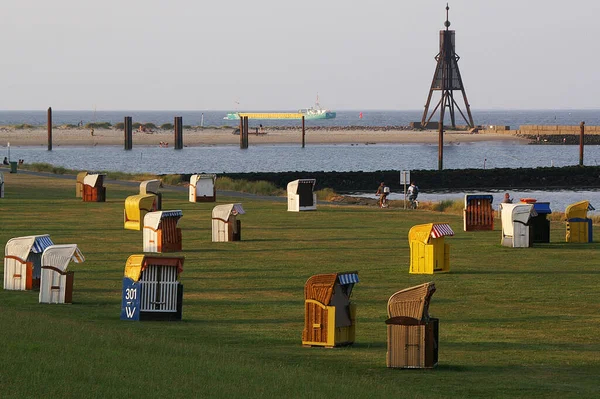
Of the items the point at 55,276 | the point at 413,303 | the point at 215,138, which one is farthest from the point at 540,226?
the point at 215,138

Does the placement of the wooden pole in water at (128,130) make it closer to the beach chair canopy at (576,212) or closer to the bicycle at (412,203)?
the bicycle at (412,203)

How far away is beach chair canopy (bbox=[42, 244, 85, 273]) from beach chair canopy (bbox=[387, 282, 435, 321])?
298 inches

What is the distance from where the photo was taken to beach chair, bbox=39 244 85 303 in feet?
67.1

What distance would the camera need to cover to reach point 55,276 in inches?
811

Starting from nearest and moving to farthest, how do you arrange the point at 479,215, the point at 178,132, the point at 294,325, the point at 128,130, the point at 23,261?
the point at 294,325
the point at 23,261
the point at 479,215
the point at 128,130
the point at 178,132

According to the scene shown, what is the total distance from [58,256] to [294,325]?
4.92 metres

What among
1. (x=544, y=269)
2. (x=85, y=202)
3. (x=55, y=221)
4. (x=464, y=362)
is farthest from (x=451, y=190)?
(x=464, y=362)

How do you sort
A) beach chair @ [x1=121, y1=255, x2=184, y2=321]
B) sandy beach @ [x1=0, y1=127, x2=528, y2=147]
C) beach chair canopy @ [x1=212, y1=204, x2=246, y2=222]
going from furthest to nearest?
sandy beach @ [x1=0, y1=127, x2=528, y2=147] < beach chair canopy @ [x1=212, y1=204, x2=246, y2=222] < beach chair @ [x1=121, y1=255, x2=184, y2=321]

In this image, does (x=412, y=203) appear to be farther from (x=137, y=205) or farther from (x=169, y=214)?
(x=169, y=214)

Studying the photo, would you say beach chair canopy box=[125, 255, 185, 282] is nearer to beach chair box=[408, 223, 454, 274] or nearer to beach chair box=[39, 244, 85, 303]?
beach chair box=[39, 244, 85, 303]

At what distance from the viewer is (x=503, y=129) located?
198 metres

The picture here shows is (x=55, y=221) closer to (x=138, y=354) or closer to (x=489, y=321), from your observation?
(x=489, y=321)

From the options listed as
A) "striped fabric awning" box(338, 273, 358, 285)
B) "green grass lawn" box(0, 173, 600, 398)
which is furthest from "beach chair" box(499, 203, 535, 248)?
"striped fabric awning" box(338, 273, 358, 285)

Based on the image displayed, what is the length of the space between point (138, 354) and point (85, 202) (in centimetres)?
3421
